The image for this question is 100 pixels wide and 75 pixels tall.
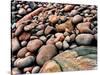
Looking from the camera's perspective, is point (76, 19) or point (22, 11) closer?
point (22, 11)

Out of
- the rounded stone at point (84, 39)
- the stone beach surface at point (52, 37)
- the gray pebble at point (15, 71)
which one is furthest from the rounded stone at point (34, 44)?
the rounded stone at point (84, 39)

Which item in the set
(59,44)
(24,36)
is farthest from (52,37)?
(24,36)

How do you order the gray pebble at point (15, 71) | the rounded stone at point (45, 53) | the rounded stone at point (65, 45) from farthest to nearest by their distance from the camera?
the rounded stone at point (65, 45) → the rounded stone at point (45, 53) → the gray pebble at point (15, 71)

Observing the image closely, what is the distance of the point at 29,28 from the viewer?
7.08 feet

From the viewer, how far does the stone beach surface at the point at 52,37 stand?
83.0 inches

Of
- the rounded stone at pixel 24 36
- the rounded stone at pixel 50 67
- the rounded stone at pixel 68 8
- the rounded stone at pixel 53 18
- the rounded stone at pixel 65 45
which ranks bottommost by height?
the rounded stone at pixel 50 67

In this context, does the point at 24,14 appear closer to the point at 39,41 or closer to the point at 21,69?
the point at 39,41

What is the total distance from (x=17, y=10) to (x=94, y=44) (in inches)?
38.8

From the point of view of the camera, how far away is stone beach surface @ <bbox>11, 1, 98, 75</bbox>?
211cm

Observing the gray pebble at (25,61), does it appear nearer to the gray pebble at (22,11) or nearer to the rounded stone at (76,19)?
the gray pebble at (22,11)

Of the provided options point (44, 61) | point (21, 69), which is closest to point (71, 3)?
point (44, 61)

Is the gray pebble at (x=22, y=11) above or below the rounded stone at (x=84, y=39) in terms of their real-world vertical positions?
above

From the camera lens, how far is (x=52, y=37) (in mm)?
2230

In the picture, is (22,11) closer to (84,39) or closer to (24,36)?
(24,36)
